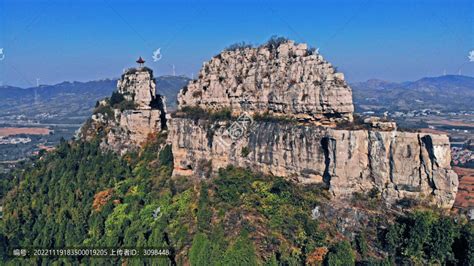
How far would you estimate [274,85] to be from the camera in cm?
4256

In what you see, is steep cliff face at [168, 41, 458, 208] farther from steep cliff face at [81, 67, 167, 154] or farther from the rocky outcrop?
steep cliff face at [81, 67, 167, 154]

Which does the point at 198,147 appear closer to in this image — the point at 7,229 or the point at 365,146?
the point at 365,146

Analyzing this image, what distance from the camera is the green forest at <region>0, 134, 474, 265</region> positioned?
32625mm

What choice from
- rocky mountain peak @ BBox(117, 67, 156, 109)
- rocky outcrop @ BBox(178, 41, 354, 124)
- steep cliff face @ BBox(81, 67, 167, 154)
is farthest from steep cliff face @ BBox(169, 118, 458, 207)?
rocky mountain peak @ BBox(117, 67, 156, 109)

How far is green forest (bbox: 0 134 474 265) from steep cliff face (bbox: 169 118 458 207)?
3.54 feet

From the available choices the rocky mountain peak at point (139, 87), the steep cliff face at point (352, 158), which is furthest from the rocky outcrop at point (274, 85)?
the rocky mountain peak at point (139, 87)

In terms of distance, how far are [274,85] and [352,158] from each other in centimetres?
1082

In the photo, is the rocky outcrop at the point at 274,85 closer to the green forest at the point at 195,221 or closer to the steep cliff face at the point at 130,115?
the green forest at the point at 195,221

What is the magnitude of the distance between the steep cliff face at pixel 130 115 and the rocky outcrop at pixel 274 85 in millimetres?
6239

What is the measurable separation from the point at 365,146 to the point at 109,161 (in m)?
30.9

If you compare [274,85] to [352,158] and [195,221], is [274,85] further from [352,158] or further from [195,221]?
[195,221]

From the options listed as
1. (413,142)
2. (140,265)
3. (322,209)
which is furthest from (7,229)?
(413,142)

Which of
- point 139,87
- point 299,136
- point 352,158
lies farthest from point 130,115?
point 352,158

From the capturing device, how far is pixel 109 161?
181 feet
